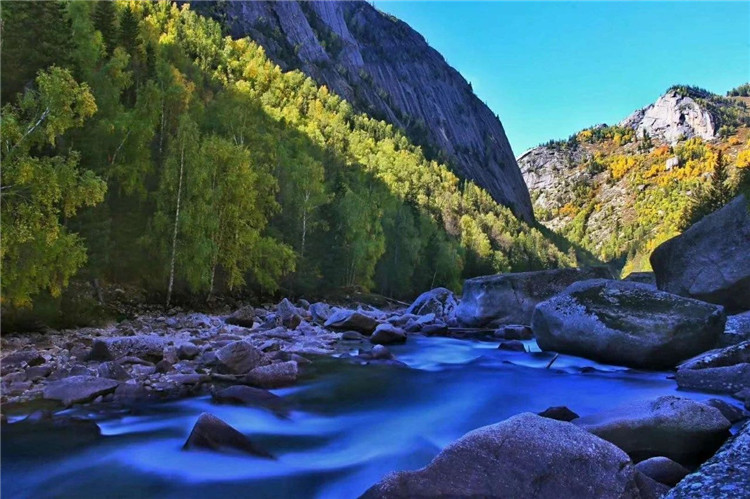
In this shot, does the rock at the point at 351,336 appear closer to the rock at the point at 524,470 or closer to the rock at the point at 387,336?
the rock at the point at 387,336

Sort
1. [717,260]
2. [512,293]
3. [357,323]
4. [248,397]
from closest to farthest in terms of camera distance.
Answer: [248,397] → [717,260] → [357,323] → [512,293]

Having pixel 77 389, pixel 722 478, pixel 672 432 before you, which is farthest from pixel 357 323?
pixel 722 478

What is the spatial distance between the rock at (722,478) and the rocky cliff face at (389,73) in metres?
109

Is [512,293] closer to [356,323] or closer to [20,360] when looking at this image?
[356,323]

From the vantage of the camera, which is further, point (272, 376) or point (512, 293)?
point (512, 293)

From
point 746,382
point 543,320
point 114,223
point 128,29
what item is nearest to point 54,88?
point 114,223

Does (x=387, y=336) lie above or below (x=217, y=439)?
above

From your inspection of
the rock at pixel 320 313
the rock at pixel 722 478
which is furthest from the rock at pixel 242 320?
the rock at pixel 722 478

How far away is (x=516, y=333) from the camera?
69.4 feet

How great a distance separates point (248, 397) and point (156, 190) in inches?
877

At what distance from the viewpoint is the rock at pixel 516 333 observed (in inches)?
830

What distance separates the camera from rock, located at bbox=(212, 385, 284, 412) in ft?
33.1

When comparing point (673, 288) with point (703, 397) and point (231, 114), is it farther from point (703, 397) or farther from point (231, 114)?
point (231, 114)

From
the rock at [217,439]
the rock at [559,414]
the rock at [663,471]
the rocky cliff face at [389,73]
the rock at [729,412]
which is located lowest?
the rock at [217,439]
